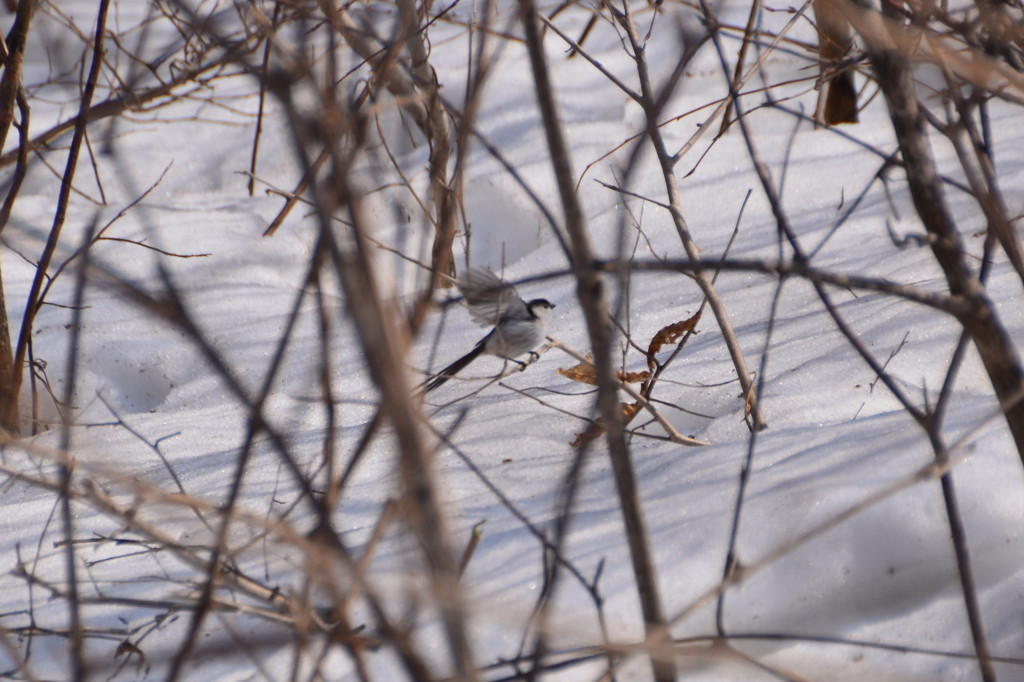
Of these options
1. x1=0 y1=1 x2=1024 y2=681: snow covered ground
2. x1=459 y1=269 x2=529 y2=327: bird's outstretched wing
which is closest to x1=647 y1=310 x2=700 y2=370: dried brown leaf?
x1=0 y1=1 x2=1024 y2=681: snow covered ground

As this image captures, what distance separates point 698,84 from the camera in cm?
429

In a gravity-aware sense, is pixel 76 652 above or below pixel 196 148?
below

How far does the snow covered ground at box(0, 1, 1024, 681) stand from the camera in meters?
1.16

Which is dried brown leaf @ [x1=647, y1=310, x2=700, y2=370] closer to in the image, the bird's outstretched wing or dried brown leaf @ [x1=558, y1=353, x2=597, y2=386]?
dried brown leaf @ [x1=558, y1=353, x2=597, y2=386]

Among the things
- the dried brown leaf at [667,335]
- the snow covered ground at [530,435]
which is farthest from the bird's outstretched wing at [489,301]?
the dried brown leaf at [667,335]

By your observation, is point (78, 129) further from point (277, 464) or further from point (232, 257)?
point (232, 257)

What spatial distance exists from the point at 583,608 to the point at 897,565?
1.66ft

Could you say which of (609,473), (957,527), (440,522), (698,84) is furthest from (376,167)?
(698,84)

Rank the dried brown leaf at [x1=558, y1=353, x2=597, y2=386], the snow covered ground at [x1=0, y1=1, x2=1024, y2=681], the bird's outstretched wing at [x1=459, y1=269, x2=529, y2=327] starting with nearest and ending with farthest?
the snow covered ground at [x1=0, y1=1, x2=1024, y2=681] < the bird's outstretched wing at [x1=459, y1=269, x2=529, y2=327] < the dried brown leaf at [x1=558, y1=353, x2=597, y2=386]

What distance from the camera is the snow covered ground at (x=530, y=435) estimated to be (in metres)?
1.16

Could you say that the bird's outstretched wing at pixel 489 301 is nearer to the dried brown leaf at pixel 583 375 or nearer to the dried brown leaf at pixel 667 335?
the dried brown leaf at pixel 583 375

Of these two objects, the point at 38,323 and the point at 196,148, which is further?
the point at 196,148

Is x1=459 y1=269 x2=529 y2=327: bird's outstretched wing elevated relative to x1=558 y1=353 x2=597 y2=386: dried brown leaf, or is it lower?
elevated

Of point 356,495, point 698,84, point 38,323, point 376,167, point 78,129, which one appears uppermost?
point 698,84
